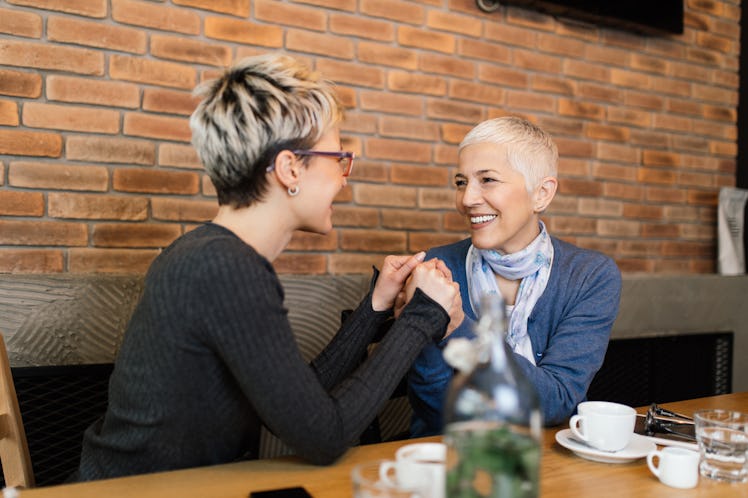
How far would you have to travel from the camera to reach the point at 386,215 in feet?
7.64

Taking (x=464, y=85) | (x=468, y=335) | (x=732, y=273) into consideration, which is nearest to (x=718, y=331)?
(x=732, y=273)

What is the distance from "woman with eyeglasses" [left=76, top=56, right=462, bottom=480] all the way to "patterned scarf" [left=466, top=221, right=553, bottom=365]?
0.39 meters

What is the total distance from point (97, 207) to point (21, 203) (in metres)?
0.19

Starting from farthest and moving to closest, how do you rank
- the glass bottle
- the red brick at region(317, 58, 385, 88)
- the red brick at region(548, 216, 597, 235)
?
the red brick at region(548, 216, 597, 235), the red brick at region(317, 58, 385, 88), the glass bottle

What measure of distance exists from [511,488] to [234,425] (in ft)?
1.98

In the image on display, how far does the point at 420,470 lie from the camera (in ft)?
2.68

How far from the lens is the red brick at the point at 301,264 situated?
2146 mm

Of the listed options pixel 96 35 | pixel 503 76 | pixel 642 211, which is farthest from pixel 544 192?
pixel 642 211

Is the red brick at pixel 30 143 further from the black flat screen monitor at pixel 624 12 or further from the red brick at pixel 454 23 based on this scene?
the black flat screen monitor at pixel 624 12

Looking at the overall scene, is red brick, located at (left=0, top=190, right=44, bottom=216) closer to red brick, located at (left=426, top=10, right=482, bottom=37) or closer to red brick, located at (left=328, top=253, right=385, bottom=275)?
red brick, located at (left=328, top=253, right=385, bottom=275)

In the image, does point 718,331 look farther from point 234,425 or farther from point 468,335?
point 234,425

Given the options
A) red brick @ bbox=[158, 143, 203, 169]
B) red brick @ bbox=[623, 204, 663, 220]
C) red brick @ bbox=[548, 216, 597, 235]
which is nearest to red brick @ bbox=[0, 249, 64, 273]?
red brick @ bbox=[158, 143, 203, 169]

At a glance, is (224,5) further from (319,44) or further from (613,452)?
(613,452)

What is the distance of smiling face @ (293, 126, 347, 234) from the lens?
1.24 m
